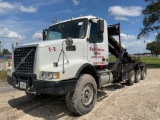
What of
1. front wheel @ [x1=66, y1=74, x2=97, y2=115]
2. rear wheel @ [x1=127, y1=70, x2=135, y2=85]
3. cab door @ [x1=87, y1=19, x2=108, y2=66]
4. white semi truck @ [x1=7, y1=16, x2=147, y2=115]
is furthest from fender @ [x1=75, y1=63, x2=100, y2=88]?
rear wheel @ [x1=127, y1=70, x2=135, y2=85]

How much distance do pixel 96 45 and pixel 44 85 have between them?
287 cm

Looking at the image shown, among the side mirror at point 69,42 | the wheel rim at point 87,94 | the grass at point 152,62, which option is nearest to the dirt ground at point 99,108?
the wheel rim at point 87,94

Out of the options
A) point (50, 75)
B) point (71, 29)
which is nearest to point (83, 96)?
point (50, 75)

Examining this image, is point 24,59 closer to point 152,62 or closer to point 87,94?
point 87,94

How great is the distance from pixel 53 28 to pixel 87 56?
74.3 inches

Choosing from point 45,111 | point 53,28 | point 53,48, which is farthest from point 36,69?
point 53,28

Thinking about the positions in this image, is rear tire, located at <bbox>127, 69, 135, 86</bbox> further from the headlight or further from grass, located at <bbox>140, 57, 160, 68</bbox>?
grass, located at <bbox>140, 57, 160, 68</bbox>

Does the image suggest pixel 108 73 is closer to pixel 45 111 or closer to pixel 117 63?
pixel 117 63

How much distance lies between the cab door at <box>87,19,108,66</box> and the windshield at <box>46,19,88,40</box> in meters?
0.34

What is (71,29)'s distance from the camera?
7.70 metres

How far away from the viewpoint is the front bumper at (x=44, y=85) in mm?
5801

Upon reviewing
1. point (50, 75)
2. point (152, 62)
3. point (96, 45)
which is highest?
point (96, 45)

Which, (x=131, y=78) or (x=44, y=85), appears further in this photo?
(x=131, y=78)

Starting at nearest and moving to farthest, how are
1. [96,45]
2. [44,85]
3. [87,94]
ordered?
[44,85] < [87,94] < [96,45]
